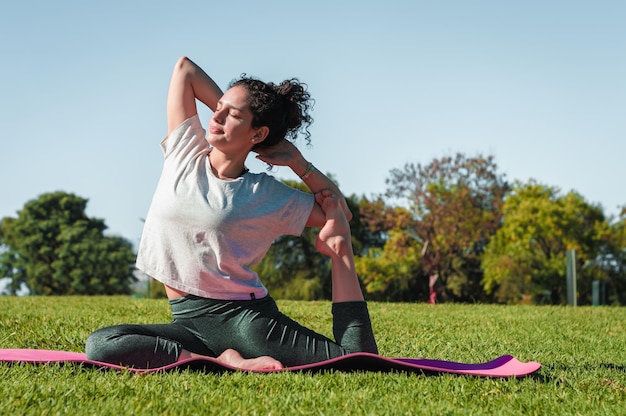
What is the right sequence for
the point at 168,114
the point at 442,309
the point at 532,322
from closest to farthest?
the point at 168,114, the point at 532,322, the point at 442,309

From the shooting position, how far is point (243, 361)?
3838 mm

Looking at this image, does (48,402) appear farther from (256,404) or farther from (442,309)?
(442,309)

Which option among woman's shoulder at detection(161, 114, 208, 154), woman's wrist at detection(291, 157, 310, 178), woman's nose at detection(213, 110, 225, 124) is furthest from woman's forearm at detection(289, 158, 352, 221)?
woman's shoulder at detection(161, 114, 208, 154)

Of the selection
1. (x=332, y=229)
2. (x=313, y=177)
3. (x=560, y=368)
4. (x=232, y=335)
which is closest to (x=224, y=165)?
(x=313, y=177)

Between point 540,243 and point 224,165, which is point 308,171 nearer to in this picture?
point 224,165

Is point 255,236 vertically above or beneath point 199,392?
above

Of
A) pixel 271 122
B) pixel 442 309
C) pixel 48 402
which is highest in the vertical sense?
pixel 271 122

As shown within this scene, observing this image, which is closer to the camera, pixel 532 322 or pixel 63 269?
pixel 532 322

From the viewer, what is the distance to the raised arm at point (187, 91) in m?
4.16

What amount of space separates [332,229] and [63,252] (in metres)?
37.9

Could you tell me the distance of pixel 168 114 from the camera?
4.18 meters

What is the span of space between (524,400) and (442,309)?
22.2 ft

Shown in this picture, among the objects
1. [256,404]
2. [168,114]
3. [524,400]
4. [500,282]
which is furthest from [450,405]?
[500,282]

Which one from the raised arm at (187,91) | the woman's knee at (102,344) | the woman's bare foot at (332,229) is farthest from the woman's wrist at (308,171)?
the woman's knee at (102,344)
